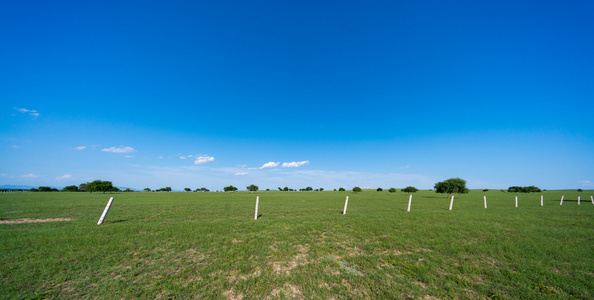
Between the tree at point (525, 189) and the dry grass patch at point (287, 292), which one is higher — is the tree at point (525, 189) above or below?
below

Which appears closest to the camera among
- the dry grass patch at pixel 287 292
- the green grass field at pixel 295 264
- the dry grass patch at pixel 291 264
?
the dry grass patch at pixel 287 292

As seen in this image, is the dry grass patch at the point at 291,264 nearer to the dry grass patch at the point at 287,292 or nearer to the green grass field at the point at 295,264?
the green grass field at the point at 295,264

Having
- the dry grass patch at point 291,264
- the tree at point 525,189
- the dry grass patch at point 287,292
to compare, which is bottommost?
the tree at point 525,189

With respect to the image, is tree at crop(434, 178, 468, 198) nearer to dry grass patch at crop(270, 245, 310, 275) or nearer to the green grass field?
the green grass field

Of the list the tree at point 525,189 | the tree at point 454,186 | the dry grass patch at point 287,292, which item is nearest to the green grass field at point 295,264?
the dry grass patch at point 287,292

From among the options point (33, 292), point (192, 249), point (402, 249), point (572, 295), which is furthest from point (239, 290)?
point (572, 295)

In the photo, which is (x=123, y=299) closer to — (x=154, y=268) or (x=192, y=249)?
(x=154, y=268)

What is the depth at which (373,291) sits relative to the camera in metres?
5.04

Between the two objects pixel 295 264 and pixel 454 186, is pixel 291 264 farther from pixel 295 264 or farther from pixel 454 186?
pixel 454 186

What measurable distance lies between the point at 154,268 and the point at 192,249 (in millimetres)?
1683

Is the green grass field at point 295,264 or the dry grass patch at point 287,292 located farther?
the green grass field at point 295,264

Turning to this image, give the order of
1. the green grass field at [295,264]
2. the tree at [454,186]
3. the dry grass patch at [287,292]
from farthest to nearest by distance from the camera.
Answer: the tree at [454,186]
the green grass field at [295,264]
the dry grass patch at [287,292]

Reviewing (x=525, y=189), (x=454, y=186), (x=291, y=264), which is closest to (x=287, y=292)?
(x=291, y=264)

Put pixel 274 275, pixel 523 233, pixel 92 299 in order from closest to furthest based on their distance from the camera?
pixel 92 299 < pixel 274 275 < pixel 523 233
